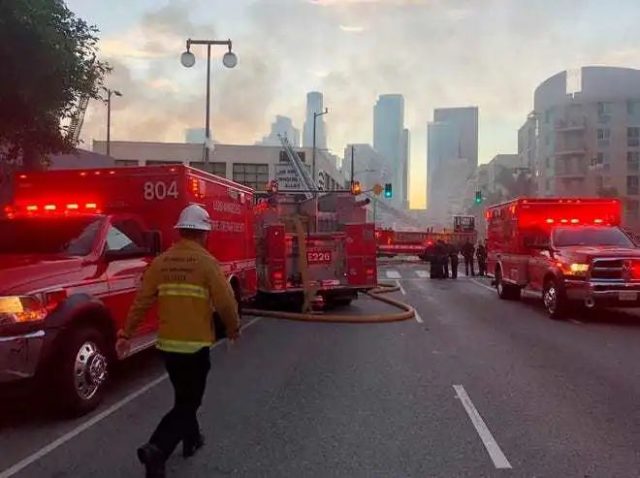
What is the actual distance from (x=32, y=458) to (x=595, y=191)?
82354mm

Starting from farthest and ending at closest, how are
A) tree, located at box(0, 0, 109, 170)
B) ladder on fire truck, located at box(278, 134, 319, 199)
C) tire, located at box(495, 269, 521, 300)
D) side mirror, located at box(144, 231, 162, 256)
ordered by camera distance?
ladder on fire truck, located at box(278, 134, 319, 199)
tire, located at box(495, 269, 521, 300)
tree, located at box(0, 0, 109, 170)
side mirror, located at box(144, 231, 162, 256)

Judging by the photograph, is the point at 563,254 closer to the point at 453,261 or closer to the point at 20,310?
the point at 20,310

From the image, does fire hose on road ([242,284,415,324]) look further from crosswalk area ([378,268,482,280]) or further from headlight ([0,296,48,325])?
crosswalk area ([378,268,482,280])

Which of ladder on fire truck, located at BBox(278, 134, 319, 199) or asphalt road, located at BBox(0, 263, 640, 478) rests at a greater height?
ladder on fire truck, located at BBox(278, 134, 319, 199)

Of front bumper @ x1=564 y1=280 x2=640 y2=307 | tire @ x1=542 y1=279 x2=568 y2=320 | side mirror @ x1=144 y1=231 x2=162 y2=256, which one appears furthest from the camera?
tire @ x1=542 y1=279 x2=568 y2=320

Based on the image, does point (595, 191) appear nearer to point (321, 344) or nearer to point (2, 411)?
point (321, 344)

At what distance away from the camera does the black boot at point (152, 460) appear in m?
4.45

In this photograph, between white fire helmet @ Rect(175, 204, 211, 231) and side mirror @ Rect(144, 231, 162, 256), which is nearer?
Answer: white fire helmet @ Rect(175, 204, 211, 231)

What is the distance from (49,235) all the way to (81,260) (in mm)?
918

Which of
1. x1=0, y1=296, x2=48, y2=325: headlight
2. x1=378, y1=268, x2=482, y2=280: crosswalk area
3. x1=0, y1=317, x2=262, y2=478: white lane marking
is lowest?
x1=0, y1=317, x2=262, y2=478: white lane marking

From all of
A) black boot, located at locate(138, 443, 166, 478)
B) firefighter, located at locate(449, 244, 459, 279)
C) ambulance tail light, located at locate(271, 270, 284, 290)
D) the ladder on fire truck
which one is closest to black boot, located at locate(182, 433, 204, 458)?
black boot, located at locate(138, 443, 166, 478)

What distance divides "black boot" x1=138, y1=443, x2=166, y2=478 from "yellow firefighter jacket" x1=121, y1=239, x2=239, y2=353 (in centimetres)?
65

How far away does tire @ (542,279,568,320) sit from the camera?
44.7ft

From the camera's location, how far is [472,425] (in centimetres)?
608
